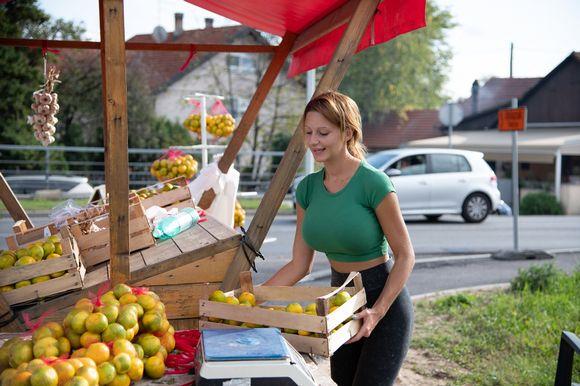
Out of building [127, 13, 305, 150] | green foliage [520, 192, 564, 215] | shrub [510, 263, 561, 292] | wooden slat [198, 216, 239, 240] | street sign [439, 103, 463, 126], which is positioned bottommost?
green foliage [520, 192, 564, 215]

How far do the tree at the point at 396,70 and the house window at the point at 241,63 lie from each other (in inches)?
274

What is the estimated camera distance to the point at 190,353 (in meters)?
2.71


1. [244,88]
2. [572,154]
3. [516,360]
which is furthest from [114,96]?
[244,88]

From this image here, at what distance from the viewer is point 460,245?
41.9 ft

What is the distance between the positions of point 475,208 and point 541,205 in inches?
337

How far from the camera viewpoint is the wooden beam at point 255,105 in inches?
229

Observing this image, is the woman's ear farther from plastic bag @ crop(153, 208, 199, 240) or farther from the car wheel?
the car wheel

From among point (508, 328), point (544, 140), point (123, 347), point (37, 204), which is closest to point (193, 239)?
point (123, 347)

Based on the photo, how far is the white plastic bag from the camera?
21.6 ft

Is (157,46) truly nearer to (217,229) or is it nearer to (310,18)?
(310,18)

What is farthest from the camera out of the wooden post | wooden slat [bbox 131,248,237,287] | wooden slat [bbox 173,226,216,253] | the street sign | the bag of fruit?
the street sign

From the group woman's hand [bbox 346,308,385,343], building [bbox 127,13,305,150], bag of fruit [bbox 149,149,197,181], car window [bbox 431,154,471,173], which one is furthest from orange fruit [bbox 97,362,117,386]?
building [bbox 127,13,305,150]

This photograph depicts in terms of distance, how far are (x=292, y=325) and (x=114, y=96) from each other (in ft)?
4.37

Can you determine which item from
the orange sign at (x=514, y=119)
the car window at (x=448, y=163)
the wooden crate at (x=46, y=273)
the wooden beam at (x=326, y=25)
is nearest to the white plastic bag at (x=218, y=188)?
the wooden beam at (x=326, y=25)
